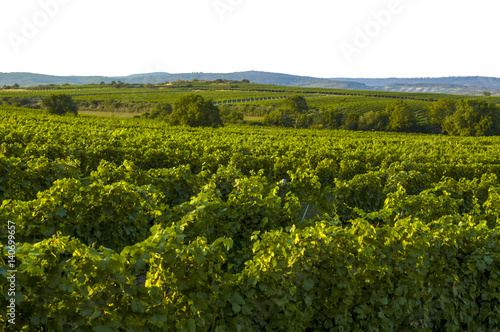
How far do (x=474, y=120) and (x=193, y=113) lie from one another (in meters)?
51.9

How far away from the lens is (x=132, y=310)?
131 inches

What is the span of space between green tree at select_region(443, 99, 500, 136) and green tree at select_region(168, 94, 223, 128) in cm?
4533

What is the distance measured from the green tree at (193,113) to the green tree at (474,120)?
149ft

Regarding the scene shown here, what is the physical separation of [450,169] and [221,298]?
12.1 meters

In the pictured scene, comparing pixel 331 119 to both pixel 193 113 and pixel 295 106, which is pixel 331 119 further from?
pixel 193 113

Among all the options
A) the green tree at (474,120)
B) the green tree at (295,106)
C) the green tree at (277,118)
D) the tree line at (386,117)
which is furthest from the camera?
the green tree at (295,106)

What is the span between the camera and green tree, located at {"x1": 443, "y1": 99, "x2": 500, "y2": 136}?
58.3 m

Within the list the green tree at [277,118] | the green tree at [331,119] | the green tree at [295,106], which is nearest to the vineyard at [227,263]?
the green tree at [277,118]

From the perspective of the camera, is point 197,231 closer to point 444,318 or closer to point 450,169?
point 444,318

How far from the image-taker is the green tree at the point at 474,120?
5828 centimetres

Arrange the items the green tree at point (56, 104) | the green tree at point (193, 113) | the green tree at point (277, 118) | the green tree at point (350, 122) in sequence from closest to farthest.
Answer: the green tree at point (193, 113), the green tree at point (56, 104), the green tree at point (277, 118), the green tree at point (350, 122)

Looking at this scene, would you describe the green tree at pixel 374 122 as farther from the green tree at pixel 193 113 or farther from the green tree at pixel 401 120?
the green tree at pixel 193 113

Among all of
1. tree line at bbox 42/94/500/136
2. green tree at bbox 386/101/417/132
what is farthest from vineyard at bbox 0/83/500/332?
green tree at bbox 386/101/417/132

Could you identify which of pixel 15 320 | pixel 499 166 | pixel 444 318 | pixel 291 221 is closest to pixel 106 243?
pixel 15 320
